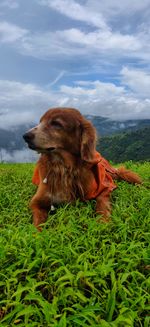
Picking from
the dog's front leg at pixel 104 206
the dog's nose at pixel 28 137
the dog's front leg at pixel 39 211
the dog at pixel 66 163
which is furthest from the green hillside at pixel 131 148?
the dog's nose at pixel 28 137

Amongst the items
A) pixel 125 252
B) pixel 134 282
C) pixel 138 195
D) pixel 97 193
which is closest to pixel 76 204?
pixel 97 193

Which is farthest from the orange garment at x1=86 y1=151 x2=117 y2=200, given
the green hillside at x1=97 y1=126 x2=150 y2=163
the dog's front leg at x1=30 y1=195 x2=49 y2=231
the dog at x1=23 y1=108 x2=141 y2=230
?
the green hillside at x1=97 y1=126 x2=150 y2=163

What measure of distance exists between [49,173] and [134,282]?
2457mm

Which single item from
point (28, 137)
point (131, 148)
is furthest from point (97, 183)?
point (131, 148)

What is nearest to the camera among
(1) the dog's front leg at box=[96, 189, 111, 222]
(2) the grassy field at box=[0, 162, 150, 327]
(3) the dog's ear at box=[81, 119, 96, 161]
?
(2) the grassy field at box=[0, 162, 150, 327]

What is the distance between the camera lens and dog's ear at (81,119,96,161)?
5375 mm

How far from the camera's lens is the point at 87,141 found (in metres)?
5.44

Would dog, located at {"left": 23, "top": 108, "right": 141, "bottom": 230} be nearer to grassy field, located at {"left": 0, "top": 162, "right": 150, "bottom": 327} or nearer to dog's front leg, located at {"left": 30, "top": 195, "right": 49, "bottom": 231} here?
dog's front leg, located at {"left": 30, "top": 195, "right": 49, "bottom": 231}

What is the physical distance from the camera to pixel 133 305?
2.86 m

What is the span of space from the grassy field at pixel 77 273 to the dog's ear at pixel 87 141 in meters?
0.89

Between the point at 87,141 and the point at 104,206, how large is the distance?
0.90 metres

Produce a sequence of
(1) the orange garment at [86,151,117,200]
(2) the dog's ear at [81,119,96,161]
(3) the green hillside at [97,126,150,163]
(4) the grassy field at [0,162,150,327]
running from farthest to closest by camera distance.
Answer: (3) the green hillside at [97,126,150,163]
(1) the orange garment at [86,151,117,200]
(2) the dog's ear at [81,119,96,161]
(4) the grassy field at [0,162,150,327]

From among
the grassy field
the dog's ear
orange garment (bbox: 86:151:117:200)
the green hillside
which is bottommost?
the green hillside

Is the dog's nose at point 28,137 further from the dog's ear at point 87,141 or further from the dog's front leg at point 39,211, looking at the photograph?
the dog's front leg at point 39,211
